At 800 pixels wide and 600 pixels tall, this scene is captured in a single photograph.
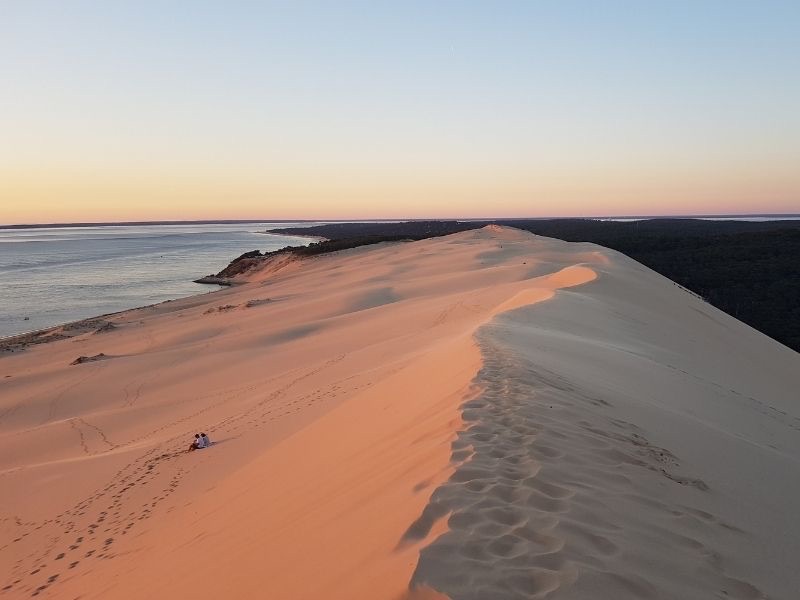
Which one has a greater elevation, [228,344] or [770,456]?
[770,456]

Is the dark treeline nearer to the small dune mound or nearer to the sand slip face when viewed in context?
the sand slip face

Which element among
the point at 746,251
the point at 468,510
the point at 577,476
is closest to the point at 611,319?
the point at 577,476

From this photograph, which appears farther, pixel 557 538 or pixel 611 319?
pixel 611 319

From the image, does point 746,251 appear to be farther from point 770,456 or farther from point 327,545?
point 327,545

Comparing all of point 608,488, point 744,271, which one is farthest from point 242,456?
point 744,271

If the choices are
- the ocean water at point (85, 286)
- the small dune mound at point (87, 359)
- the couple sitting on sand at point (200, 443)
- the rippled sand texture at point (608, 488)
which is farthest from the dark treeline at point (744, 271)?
the small dune mound at point (87, 359)

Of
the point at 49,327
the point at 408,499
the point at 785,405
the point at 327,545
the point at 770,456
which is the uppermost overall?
the point at 408,499

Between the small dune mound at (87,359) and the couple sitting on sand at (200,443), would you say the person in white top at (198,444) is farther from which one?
the small dune mound at (87,359)

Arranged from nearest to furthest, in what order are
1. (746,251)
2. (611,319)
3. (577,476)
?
(577,476)
(611,319)
(746,251)
